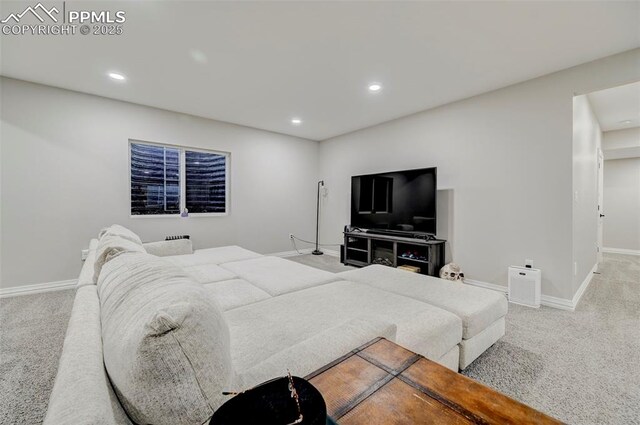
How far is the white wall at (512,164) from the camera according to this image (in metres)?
2.84

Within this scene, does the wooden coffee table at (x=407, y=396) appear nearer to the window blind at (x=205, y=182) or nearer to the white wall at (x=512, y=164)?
the white wall at (x=512, y=164)

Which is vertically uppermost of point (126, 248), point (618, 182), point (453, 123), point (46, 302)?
point (453, 123)

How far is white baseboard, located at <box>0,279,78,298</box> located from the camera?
3105mm

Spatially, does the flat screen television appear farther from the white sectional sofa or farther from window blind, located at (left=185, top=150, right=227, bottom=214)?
window blind, located at (left=185, top=150, right=227, bottom=214)

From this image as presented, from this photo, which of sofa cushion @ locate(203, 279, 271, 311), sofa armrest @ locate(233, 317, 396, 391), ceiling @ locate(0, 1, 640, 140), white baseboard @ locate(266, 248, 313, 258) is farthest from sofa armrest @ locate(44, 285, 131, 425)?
white baseboard @ locate(266, 248, 313, 258)

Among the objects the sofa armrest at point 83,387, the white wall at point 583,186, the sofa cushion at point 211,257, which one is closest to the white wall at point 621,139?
the white wall at point 583,186

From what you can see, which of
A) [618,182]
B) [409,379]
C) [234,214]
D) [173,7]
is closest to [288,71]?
[173,7]

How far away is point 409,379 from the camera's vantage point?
2.38 ft

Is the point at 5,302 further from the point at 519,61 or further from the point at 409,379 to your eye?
the point at 519,61

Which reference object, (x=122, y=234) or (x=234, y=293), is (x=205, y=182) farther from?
(x=234, y=293)

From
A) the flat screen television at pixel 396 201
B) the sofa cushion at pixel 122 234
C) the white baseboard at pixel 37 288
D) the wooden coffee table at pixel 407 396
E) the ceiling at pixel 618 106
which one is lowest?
the white baseboard at pixel 37 288

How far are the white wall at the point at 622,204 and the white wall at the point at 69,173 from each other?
26.0 feet

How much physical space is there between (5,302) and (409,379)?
4232mm

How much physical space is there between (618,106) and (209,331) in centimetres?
592
